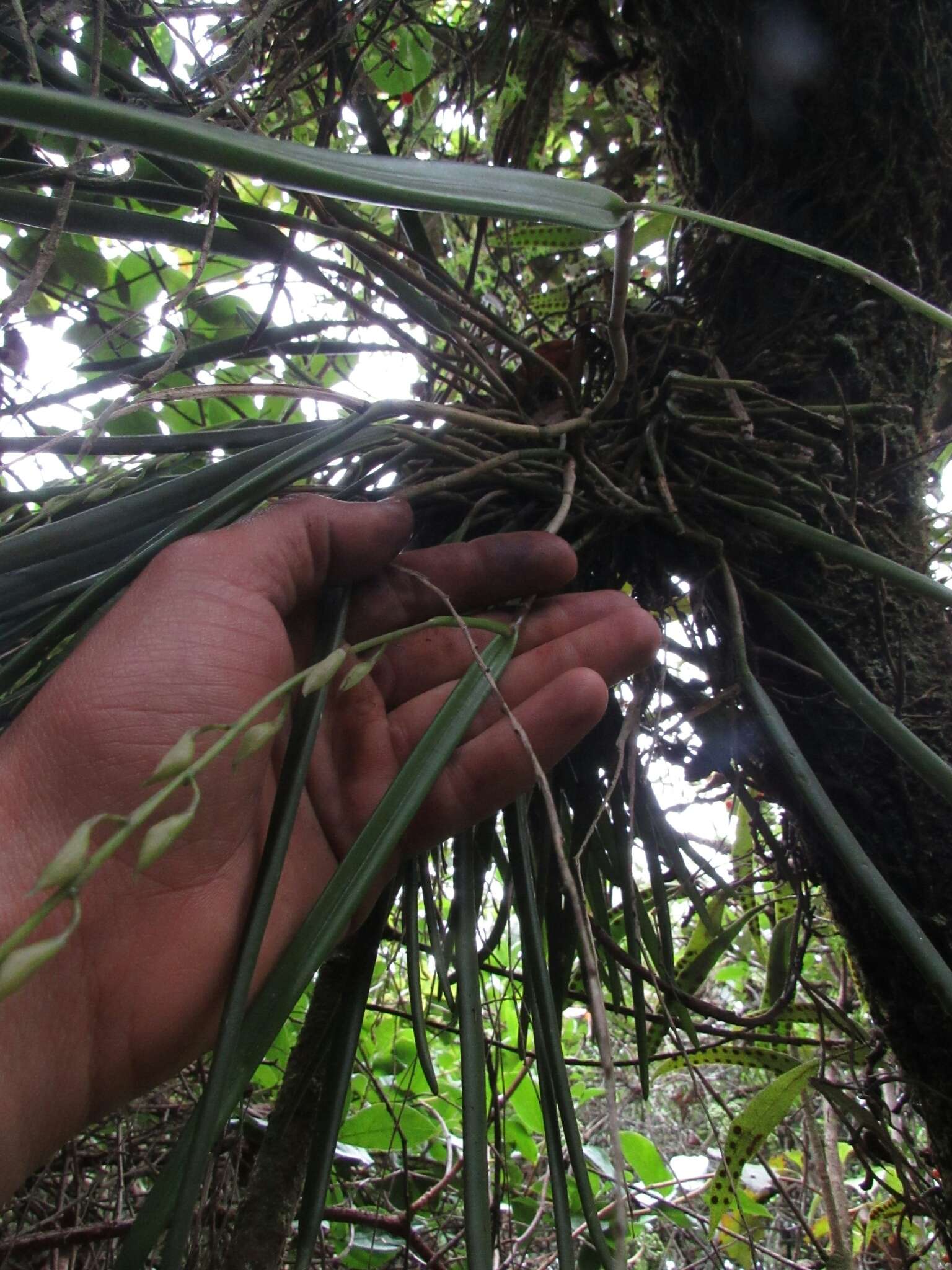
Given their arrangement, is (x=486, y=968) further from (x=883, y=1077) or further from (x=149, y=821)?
(x=149, y=821)

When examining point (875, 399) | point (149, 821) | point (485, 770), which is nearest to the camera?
point (149, 821)

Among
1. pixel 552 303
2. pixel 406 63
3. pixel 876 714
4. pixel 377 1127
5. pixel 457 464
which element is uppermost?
Result: pixel 406 63

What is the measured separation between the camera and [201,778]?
1.34 feet

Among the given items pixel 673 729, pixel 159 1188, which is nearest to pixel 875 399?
pixel 673 729

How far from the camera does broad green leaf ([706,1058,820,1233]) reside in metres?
0.65

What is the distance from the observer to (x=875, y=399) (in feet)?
2.19

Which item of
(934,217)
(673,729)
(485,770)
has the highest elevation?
(934,217)

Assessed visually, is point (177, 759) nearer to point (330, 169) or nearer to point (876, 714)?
point (330, 169)

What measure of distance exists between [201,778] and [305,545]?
169mm

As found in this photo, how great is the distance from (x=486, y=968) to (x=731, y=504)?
1.52 feet

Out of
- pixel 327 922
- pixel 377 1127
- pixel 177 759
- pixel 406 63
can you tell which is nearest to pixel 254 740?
pixel 177 759

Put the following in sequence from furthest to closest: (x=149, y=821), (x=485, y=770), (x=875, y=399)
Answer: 1. (x=875, y=399)
2. (x=485, y=770)
3. (x=149, y=821)

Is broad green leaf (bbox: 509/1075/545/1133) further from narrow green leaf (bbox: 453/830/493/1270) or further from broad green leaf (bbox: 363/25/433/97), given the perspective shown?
broad green leaf (bbox: 363/25/433/97)

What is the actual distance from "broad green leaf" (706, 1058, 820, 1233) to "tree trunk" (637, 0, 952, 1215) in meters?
0.10
